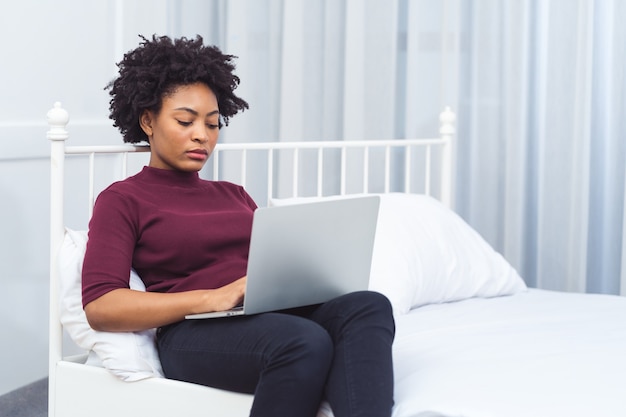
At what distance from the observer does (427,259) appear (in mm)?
2020

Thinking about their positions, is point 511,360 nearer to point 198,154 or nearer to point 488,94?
point 198,154

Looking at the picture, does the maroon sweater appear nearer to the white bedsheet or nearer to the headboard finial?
the headboard finial

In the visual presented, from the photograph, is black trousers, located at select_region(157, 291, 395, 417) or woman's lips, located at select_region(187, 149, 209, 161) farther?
woman's lips, located at select_region(187, 149, 209, 161)

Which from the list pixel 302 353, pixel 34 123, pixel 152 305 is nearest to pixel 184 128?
pixel 152 305

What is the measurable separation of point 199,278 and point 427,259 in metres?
0.67

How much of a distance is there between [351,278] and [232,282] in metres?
0.19

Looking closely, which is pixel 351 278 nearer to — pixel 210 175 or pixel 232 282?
pixel 232 282

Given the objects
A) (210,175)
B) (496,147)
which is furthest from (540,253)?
(210,175)

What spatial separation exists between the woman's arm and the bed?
0.18 ft

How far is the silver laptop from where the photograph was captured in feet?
4.33

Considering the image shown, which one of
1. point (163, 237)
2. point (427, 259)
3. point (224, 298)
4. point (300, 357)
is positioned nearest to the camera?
point (300, 357)

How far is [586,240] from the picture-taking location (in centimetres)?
253

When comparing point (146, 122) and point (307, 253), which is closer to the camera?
point (307, 253)

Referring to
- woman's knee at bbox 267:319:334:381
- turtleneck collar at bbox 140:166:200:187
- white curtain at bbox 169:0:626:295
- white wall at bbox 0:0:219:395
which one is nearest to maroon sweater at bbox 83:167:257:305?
turtleneck collar at bbox 140:166:200:187
